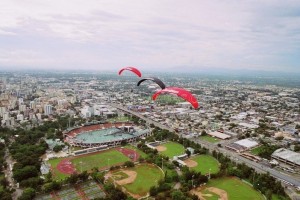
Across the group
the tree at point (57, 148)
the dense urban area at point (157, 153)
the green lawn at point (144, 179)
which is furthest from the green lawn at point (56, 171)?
the green lawn at point (144, 179)

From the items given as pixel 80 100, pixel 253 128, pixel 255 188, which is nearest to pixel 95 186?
pixel 255 188

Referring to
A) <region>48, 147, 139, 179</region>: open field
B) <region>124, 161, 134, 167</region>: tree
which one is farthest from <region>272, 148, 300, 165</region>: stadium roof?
<region>124, 161, 134, 167</region>: tree

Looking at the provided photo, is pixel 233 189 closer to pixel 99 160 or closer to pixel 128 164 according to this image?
pixel 128 164

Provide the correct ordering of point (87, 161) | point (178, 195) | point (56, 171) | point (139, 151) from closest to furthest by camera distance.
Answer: point (178, 195) < point (56, 171) < point (87, 161) < point (139, 151)

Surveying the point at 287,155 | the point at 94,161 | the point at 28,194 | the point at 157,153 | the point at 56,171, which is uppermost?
the point at 287,155

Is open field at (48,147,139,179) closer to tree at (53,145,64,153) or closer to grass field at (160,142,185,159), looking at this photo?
tree at (53,145,64,153)

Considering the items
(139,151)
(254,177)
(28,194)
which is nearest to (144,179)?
(139,151)
